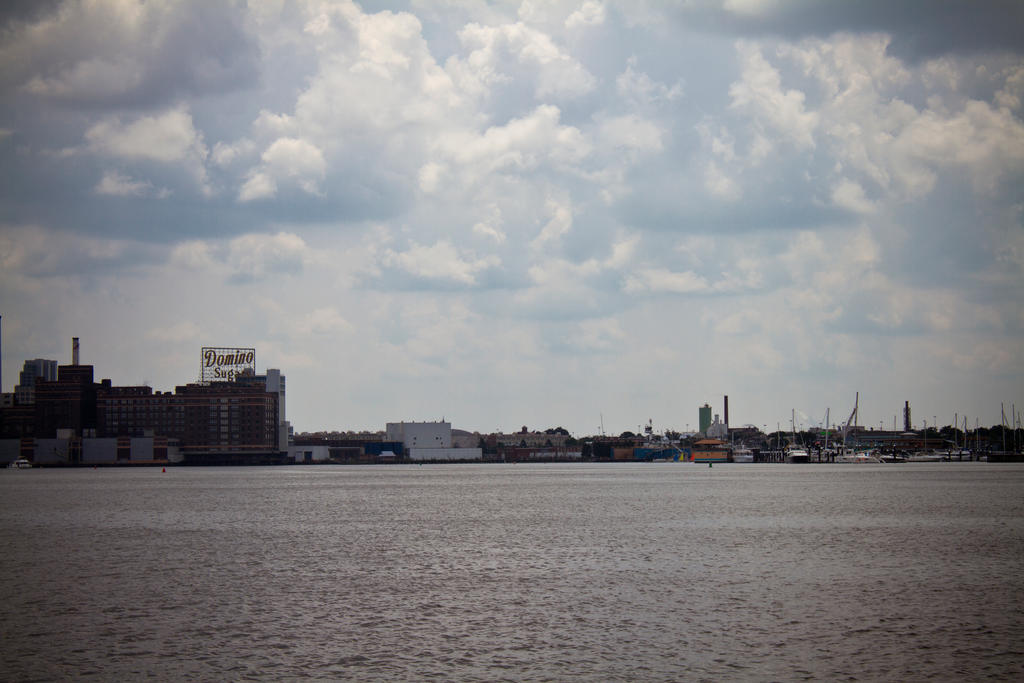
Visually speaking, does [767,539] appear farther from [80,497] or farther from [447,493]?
[80,497]

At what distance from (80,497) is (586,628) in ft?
386

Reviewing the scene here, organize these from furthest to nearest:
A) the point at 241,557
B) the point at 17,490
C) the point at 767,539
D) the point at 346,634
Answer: the point at 17,490 < the point at 767,539 < the point at 241,557 < the point at 346,634

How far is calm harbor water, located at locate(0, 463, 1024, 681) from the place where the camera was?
111ft

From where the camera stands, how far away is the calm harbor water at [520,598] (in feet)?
111

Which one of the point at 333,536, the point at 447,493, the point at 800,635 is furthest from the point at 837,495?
the point at 800,635

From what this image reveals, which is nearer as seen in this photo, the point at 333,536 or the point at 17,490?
the point at 333,536

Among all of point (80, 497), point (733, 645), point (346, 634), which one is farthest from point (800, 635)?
point (80, 497)

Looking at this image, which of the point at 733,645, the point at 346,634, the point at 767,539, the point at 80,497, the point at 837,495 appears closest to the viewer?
the point at 733,645

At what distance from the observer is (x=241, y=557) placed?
2488 inches

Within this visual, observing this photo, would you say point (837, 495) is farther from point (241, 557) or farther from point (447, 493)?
point (241, 557)

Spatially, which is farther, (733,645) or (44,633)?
(44,633)

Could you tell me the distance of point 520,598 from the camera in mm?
45875

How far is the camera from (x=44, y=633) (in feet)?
129

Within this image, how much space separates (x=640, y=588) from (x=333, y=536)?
112ft
